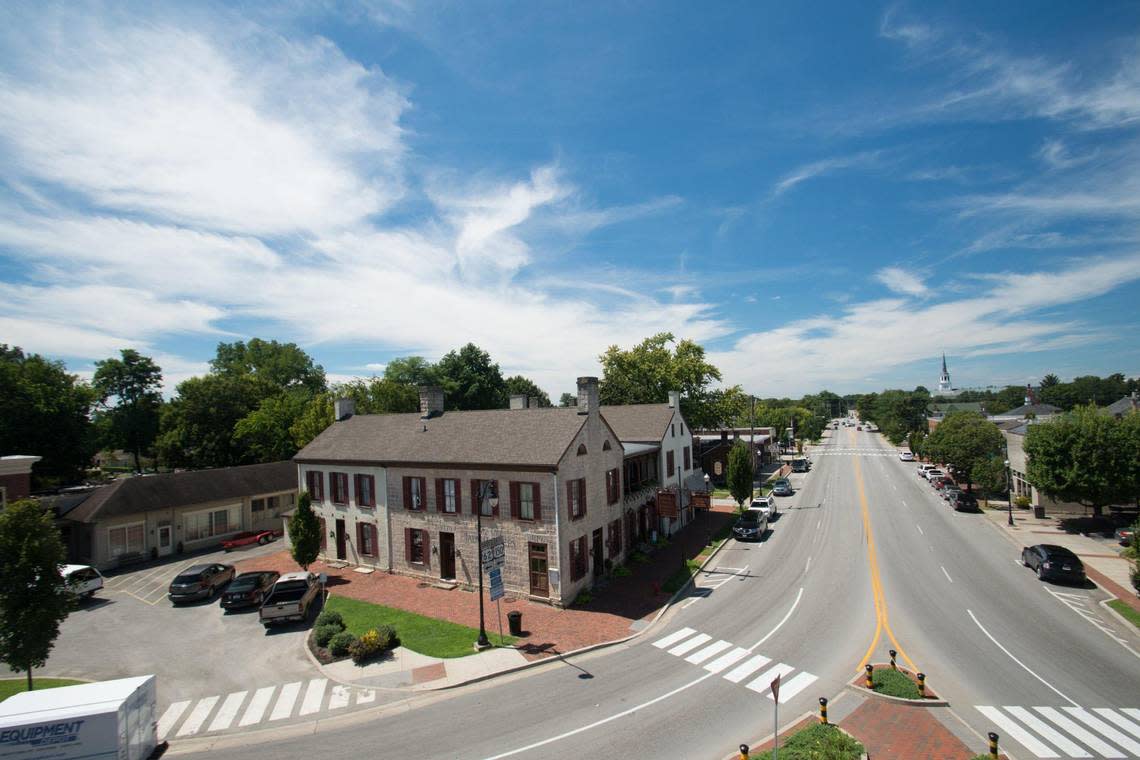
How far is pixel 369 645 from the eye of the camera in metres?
18.8

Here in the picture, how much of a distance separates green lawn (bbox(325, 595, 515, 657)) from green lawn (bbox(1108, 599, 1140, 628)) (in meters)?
23.9

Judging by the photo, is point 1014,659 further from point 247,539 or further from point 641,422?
point 247,539

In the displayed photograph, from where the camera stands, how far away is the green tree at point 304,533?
27.5 meters

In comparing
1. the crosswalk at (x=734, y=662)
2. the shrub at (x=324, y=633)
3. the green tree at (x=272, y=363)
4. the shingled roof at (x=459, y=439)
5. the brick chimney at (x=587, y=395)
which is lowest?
the crosswalk at (x=734, y=662)

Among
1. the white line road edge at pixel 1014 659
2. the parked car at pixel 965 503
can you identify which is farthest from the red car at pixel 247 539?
the parked car at pixel 965 503

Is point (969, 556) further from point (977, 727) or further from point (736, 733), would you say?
point (736, 733)

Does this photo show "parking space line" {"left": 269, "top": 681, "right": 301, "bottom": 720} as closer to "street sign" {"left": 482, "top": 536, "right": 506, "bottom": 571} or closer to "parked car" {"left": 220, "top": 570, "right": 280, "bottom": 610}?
"street sign" {"left": 482, "top": 536, "right": 506, "bottom": 571}

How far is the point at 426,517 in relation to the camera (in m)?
27.5

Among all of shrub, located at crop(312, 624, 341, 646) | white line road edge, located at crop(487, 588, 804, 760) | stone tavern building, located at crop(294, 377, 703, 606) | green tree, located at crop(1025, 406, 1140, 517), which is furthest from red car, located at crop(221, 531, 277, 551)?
green tree, located at crop(1025, 406, 1140, 517)

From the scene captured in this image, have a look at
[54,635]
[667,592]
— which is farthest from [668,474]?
[54,635]

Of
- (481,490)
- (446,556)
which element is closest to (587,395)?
(481,490)

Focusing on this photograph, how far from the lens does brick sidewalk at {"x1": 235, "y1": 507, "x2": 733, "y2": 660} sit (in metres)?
20.4

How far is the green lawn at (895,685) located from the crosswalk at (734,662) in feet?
5.72

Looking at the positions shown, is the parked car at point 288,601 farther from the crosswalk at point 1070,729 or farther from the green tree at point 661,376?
the green tree at point 661,376
